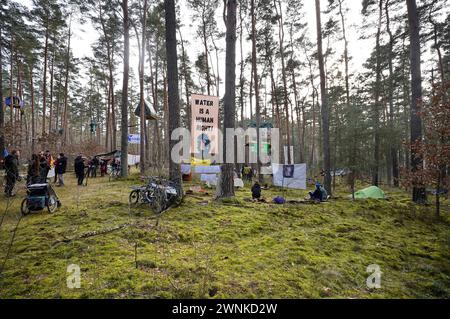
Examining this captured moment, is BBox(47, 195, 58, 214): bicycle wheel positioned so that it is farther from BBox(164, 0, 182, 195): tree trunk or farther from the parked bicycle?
BBox(164, 0, 182, 195): tree trunk

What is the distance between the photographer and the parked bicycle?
230 inches

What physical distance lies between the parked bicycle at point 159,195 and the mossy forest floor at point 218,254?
0.28 metres

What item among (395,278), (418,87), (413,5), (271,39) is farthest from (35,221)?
(271,39)

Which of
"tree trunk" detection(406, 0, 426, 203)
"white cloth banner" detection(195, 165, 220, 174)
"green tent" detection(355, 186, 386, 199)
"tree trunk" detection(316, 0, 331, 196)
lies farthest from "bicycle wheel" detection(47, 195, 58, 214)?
"tree trunk" detection(406, 0, 426, 203)

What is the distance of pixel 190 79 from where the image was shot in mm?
21000

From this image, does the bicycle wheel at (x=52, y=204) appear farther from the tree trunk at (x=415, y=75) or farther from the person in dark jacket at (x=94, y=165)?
the tree trunk at (x=415, y=75)

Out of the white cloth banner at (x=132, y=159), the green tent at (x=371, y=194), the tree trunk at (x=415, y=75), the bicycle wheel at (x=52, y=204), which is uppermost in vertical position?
the tree trunk at (x=415, y=75)

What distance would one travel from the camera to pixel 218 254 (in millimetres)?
3652

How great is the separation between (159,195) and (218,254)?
9.40ft

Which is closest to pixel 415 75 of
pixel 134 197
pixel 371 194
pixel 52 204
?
pixel 371 194

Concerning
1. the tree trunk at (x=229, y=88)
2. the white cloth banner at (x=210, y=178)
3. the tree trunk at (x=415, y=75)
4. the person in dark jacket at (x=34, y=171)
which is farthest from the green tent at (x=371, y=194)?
the person in dark jacket at (x=34, y=171)

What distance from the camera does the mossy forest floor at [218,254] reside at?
2.67 metres

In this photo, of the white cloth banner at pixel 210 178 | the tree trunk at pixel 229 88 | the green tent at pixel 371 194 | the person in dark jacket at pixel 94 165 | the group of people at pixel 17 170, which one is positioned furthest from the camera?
the person in dark jacket at pixel 94 165

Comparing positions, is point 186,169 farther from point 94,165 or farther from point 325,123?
point 325,123
